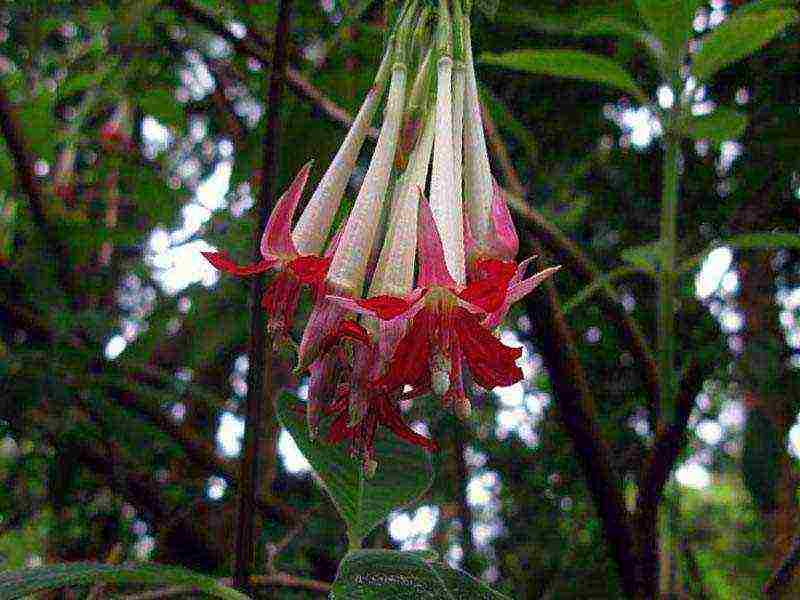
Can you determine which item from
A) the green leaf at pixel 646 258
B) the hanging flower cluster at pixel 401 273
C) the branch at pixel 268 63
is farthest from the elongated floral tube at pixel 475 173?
the green leaf at pixel 646 258

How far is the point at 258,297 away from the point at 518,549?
1.09 metres

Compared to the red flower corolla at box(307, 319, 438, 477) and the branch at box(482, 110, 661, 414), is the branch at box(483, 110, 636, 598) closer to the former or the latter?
the branch at box(482, 110, 661, 414)

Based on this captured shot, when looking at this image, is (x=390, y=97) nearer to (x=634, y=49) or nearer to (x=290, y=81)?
(x=290, y=81)

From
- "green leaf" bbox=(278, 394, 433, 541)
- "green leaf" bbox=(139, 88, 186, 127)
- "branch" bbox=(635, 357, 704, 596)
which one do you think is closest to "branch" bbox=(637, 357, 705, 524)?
"branch" bbox=(635, 357, 704, 596)

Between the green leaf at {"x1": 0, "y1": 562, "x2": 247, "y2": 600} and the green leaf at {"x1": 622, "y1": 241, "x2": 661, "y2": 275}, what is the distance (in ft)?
1.78

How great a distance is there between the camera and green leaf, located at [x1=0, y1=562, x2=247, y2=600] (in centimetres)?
47

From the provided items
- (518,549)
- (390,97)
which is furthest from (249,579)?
(518,549)

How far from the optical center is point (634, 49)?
134 centimetres

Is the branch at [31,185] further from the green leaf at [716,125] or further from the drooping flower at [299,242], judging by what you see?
the green leaf at [716,125]

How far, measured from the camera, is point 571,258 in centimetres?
96

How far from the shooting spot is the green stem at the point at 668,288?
2.71 feet

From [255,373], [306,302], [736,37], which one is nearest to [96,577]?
[255,373]

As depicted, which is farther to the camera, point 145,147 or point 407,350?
point 145,147

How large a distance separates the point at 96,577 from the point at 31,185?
2.71 feet
